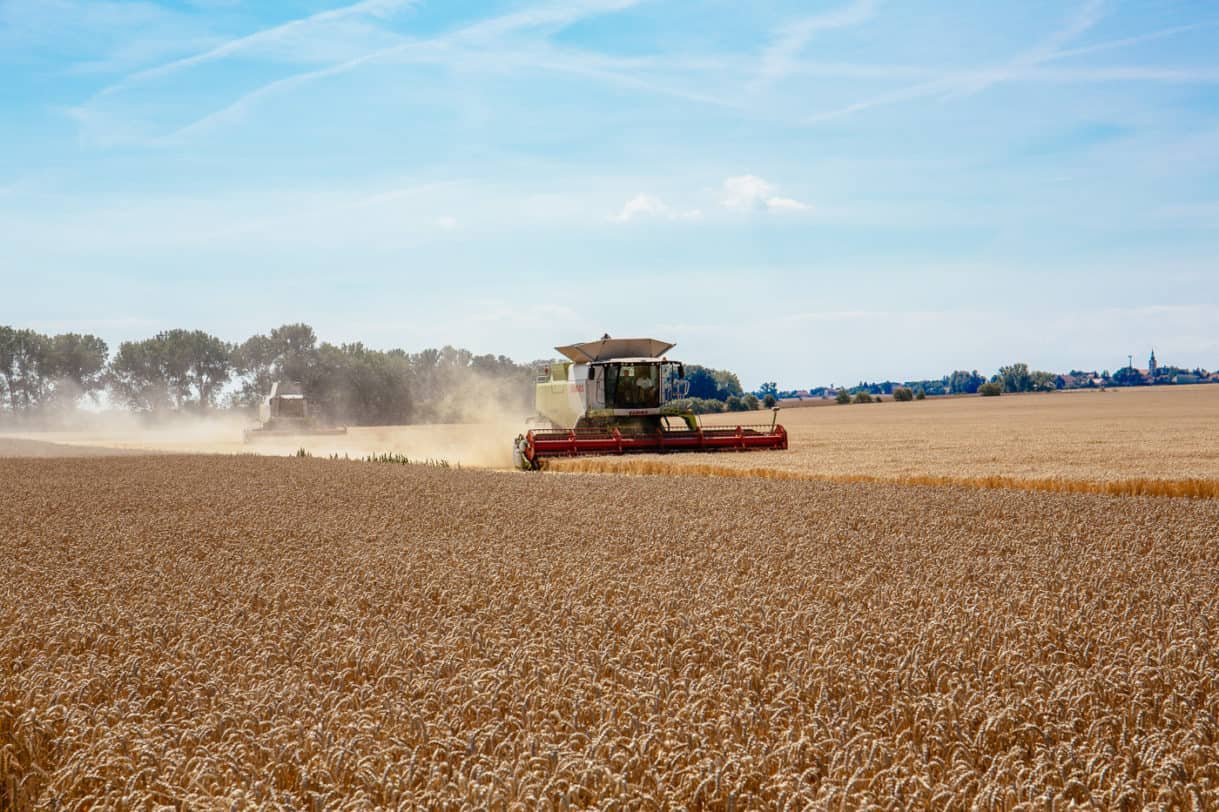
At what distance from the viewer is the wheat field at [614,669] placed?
162 inches

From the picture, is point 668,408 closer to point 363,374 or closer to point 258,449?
point 258,449

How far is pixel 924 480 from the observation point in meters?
19.5

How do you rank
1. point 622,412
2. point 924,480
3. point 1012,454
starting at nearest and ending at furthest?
point 924,480
point 1012,454
point 622,412

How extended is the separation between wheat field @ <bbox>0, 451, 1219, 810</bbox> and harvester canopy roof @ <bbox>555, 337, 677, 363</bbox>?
52.9ft

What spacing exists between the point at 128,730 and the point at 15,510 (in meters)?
12.8

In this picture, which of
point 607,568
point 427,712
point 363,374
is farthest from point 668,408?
point 363,374

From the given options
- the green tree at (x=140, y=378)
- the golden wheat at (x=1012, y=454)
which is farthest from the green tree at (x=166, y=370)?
the golden wheat at (x=1012, y=454)

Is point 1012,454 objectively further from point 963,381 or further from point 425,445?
point 963,381

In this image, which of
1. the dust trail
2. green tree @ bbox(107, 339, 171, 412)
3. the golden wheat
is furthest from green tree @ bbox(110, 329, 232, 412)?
the golden wheat

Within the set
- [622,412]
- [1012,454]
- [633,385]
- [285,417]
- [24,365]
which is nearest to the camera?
[1012,454]

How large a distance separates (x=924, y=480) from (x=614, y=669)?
1527 cm

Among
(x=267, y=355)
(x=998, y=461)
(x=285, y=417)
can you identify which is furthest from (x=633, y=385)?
(x=267, y=355)

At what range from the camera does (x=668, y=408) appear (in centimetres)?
2698

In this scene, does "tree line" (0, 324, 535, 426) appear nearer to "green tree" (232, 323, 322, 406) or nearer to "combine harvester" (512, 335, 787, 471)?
"green tree" (232, 323, 322, 406)
